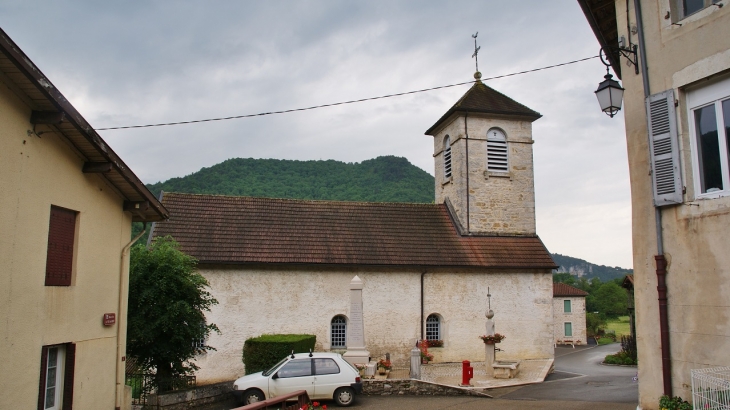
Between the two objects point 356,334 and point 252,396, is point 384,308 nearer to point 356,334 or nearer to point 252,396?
point 356,334

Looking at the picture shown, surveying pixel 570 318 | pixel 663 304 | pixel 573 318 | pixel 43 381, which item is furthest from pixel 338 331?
pixel 573 318

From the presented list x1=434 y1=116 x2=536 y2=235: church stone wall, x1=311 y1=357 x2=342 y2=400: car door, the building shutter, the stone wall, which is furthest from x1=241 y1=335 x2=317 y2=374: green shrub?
the building shutter

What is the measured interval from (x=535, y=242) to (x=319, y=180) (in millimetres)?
40321

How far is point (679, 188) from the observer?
262 inches

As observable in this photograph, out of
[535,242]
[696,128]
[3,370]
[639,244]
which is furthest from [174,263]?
[535,242]

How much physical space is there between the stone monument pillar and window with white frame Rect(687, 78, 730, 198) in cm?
1204

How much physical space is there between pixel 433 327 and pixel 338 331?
12.8 ft

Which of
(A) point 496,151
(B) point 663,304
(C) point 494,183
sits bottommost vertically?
(B) point 663,304

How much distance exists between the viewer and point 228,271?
20578 millimetres

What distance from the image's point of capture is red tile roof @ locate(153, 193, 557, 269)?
2114cm

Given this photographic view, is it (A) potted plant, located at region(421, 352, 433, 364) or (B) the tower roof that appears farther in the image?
(B) the tower roof

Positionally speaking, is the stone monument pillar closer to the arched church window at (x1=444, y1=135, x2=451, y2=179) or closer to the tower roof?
the arched church window at (x1=444, y1=135, x2=451, y2=179)

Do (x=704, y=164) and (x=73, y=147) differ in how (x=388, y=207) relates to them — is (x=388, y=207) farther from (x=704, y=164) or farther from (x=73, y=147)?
(x=704, y=164)

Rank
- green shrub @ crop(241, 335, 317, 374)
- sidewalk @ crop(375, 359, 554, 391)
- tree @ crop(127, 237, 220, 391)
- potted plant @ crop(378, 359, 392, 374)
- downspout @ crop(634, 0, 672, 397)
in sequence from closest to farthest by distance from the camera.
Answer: downspout @ crop(634, 0, 672, 397) → tree @ crop(127, 237, 220, 391) → green shrub @ crop(241, 335, 317, 374) → sidewalk @ crop(375, 359, 554, 391) → potted plant @ crop(378, 359, 392, 374)
